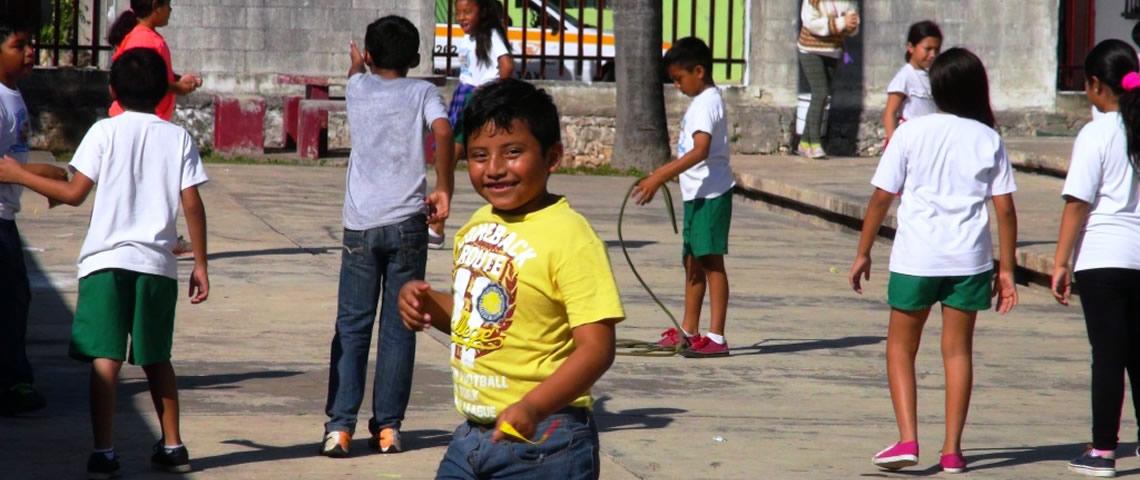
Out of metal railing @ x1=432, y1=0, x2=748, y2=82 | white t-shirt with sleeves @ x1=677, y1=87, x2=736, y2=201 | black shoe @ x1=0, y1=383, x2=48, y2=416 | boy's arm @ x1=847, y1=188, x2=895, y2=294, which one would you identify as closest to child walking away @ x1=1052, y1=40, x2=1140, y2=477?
boy's arm @ x1=847, y1=188, x2=895, y2=294

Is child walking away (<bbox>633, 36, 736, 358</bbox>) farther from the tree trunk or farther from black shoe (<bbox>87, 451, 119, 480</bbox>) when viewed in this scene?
the tree trunk

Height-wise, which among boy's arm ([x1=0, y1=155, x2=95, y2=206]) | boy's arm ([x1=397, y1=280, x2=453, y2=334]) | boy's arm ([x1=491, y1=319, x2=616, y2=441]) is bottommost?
boy's arm ([x1=491, y1=319, x2=616, y2=441])

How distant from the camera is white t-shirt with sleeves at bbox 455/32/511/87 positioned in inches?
461

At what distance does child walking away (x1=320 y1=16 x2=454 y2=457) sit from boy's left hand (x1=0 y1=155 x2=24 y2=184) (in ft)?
3.77

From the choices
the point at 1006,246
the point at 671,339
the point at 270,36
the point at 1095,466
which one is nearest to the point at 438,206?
the point at 1006,246

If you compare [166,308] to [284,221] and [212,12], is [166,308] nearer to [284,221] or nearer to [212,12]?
[284,221]

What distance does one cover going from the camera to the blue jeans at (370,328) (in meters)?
6.23

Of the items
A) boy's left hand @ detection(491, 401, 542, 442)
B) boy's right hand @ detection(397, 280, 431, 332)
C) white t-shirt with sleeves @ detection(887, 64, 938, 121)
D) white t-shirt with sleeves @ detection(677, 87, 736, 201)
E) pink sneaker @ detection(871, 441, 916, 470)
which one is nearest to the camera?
boy's left hand @ detection(491, 401, 542, 442)

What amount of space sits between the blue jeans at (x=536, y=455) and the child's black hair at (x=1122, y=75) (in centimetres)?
313

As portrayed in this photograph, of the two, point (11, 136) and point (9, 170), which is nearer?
point (9, 170)

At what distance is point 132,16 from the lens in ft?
37.2

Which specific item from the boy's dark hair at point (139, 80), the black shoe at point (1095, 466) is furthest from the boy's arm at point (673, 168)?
A: the boy's dark hair at point (139, 80)

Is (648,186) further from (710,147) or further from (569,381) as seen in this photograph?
(569,381)

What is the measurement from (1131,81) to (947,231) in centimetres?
Result: 89
